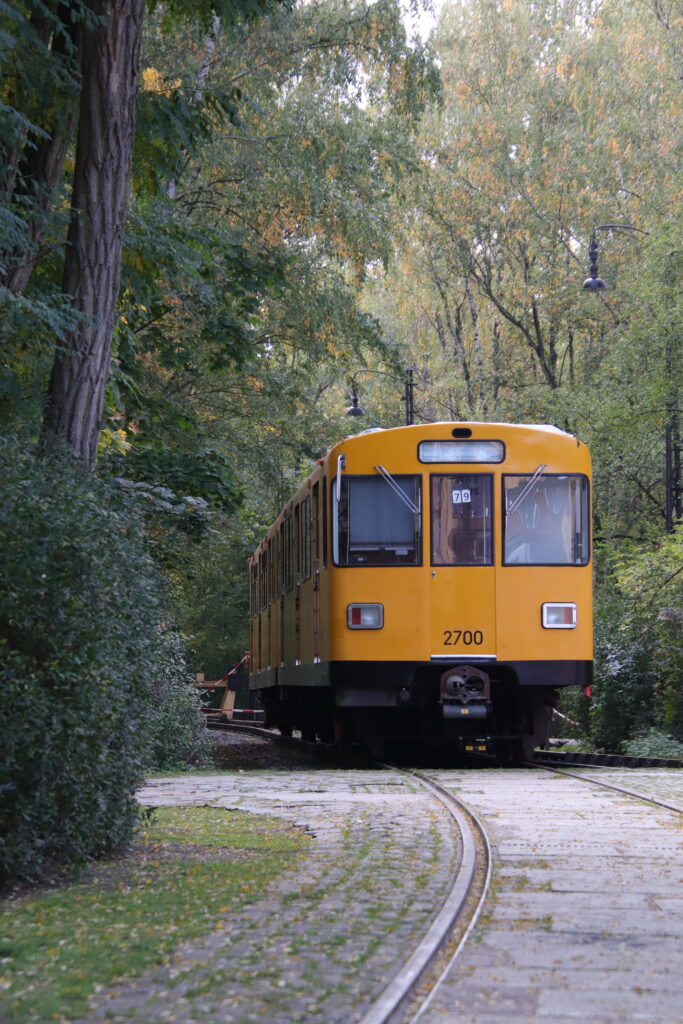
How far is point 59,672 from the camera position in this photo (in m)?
8.13

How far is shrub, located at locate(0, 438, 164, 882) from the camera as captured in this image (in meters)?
8.05

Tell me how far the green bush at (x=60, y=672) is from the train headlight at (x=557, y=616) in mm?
8248

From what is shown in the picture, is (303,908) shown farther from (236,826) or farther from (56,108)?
(56,108)

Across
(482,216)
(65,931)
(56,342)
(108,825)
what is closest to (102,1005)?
(65,931)

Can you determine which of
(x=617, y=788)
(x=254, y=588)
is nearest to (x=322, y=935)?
(x=617, y=788)

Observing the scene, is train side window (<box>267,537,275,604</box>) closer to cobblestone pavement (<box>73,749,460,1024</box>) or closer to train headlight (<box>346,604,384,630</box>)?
train headlight (<box>346,604,384,630</box>)

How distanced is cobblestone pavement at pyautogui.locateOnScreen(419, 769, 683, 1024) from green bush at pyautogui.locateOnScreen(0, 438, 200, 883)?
7.70ft

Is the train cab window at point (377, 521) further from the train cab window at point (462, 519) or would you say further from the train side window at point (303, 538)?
the train side window at point (303, 538)

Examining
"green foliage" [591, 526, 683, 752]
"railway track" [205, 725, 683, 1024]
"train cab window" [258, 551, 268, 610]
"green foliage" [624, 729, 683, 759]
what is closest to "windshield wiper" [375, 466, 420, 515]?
"railway track" [205, 725, 683, 1024]

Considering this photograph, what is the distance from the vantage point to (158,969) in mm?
6016

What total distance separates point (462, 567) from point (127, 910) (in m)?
9.76

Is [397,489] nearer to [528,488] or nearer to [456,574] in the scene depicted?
[456,574]

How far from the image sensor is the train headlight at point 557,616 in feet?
54.6

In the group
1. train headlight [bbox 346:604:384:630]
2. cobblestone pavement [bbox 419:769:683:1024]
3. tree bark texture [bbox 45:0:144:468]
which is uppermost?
tree bark texture [bbox 45:0:144:468]
